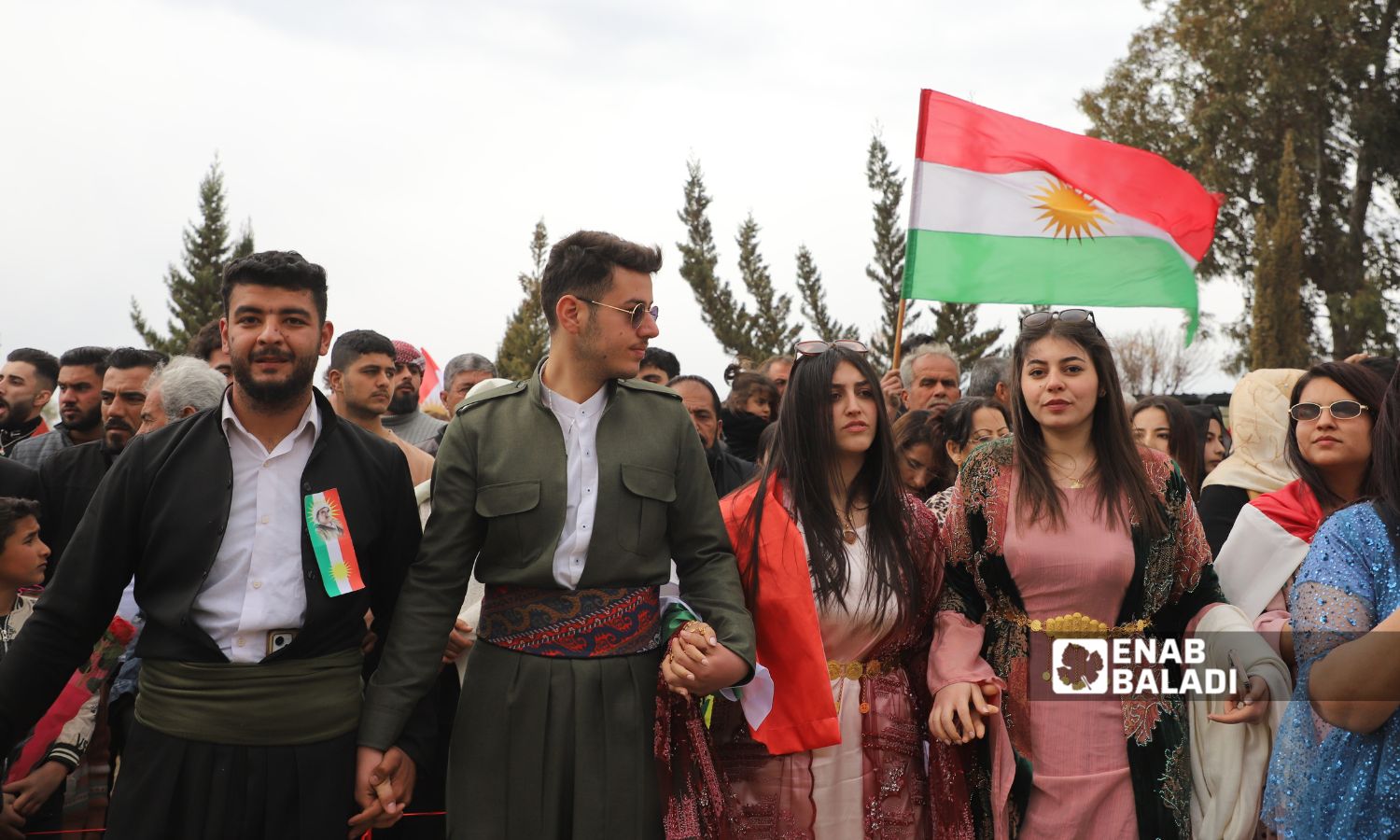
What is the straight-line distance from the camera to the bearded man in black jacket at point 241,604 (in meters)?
2.83

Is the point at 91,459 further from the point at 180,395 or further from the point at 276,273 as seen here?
the point at 276,273

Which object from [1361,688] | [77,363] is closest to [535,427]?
[1361,688]

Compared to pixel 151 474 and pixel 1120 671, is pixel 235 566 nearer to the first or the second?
pixel 151 474

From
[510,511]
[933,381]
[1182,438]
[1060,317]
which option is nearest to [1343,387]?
[1060,317]

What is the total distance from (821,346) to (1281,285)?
86.0 ft

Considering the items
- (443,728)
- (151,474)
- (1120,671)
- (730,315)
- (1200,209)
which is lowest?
(443,728)

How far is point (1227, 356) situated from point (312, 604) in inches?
1180

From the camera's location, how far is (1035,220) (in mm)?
7688

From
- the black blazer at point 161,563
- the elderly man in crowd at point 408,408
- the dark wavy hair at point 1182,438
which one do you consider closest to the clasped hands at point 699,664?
the black blazer at point 161,563

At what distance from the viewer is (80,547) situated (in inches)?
114

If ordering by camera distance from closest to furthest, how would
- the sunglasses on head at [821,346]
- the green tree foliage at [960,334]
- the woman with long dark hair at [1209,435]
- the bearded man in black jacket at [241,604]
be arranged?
the bearded man in black jacket at [241,604] < the sunglasses on head at [821,346] < the woman with long dark hair at [1209,435] < the green tree foliage at [960,334]

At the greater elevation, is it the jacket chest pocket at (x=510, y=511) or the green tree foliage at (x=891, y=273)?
the green tree foliage at (x=891, y=273)

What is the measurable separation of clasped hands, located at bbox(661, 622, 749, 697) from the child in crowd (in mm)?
1909

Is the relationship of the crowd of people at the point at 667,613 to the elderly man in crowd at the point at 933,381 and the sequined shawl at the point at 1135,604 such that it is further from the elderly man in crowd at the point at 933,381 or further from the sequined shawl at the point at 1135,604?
the elderly man in crowd at the point at 933,381
